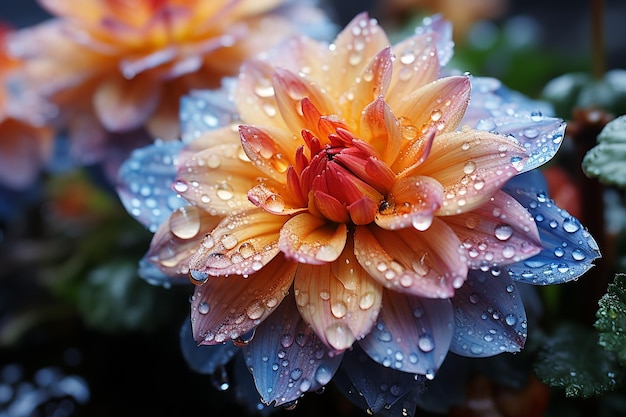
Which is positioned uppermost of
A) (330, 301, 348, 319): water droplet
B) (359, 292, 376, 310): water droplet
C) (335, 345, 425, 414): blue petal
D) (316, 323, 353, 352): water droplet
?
(359, 292, 376, 310): water droplet

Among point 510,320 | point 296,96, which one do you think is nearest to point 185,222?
point 296,96

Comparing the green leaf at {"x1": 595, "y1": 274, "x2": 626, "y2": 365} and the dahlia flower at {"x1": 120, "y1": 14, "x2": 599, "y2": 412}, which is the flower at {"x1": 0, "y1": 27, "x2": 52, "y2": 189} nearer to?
the dahlia flower at {"x1": 120, "y1": 14, "x2": 599, "y2": 412}

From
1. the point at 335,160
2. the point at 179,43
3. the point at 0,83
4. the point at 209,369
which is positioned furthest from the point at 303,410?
the point at 0,83

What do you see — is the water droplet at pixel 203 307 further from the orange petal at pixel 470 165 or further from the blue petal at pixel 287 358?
the orange petal at pixel 470 165

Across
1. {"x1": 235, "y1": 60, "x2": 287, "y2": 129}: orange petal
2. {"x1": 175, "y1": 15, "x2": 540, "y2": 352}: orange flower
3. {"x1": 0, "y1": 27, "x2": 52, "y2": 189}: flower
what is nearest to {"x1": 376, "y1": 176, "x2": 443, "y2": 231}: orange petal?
{"x1": 175, "y1": 15, "x2": 540, "y2": 352}: orange flower

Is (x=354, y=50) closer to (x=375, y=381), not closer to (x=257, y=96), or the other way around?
(x=257, y=96)

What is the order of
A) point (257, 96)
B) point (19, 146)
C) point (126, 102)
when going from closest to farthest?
point (257, 96) → point (126, 102) → point (19, 146)
